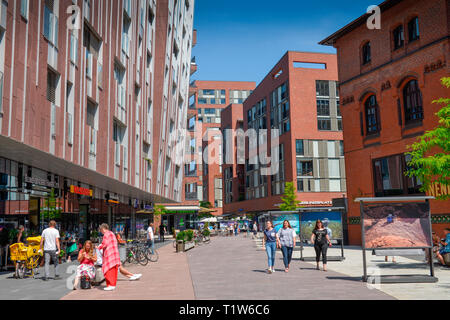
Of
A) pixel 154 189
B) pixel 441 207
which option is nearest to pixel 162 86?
pixel 154 189

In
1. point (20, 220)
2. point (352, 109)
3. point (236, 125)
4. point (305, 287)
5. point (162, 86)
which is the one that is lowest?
point (305, 287)

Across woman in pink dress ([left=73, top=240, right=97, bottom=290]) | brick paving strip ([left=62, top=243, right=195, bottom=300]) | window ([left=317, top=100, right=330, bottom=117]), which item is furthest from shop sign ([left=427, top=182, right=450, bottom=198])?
window ([left=317, top=100, right=330, bottom=117])

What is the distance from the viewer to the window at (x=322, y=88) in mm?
67562

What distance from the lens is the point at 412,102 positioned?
90.2 feet

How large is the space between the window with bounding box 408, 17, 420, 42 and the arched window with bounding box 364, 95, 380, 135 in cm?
468

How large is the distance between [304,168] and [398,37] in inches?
1514

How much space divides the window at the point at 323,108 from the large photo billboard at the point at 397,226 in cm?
5500

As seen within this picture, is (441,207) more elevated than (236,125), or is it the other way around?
(236,125)

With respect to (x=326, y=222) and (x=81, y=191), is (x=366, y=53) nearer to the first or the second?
(x=326, y=222)

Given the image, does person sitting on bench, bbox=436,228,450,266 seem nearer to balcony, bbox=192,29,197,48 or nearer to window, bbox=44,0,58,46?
window, bbox=44,0,58,46
